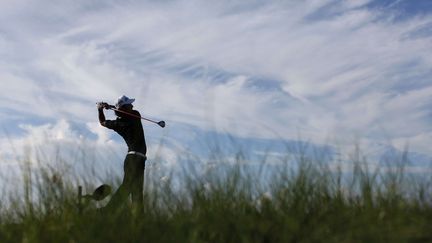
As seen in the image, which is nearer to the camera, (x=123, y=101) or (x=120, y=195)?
(x=120, y=195)

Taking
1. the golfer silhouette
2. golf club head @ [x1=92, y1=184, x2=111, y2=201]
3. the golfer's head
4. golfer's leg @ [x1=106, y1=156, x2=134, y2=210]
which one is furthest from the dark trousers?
the golfer's head

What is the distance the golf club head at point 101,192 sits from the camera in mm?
8503

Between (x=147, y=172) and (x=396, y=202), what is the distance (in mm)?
3136

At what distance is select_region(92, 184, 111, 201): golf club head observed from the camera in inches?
335

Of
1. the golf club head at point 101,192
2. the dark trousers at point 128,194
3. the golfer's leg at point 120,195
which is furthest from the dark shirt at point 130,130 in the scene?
the golf club head at point 101,192

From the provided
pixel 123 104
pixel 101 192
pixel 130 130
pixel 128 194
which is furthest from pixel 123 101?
pixel 128 194

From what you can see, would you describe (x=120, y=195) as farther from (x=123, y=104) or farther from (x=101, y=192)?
(x=123, y=104)

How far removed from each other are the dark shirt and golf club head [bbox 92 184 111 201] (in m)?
3.03

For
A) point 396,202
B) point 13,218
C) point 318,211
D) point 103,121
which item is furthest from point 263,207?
point 103,121

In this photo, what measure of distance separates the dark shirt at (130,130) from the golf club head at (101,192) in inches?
119

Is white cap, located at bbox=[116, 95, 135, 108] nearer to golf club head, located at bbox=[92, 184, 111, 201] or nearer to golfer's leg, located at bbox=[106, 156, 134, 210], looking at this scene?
golfer's leg, located at bbox=[106, 156, 134, 210]

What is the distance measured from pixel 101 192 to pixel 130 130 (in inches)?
133

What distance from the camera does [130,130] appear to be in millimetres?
11984

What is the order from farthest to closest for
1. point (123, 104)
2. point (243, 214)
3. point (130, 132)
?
point (123, 104), point (130, 132), point (243, 214)
